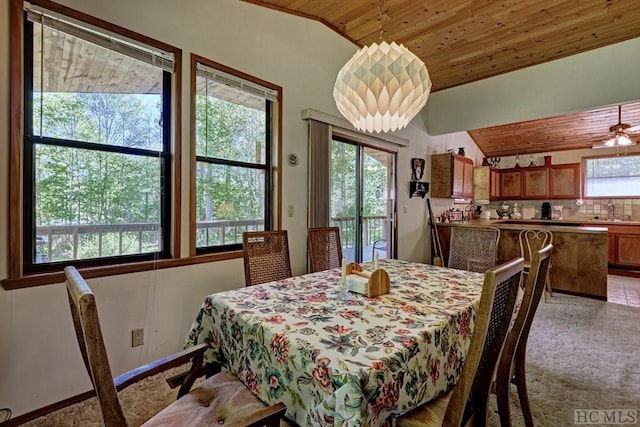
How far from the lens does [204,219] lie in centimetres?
251

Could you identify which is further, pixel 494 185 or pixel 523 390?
pixel 494 185

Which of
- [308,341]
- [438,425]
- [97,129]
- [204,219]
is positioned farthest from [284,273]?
[97,129]

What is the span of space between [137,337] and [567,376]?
3.00 metres

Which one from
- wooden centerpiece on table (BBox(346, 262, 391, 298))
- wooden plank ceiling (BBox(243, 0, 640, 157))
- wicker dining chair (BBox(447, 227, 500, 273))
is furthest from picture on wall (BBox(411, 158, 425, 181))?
wooden centerpiece on table (BBox(346, 262, 391, 298))

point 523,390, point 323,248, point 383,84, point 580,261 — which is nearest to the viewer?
point 523,390

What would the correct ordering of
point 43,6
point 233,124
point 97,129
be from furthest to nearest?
1. point 233,124
2. point 97,129
3. point 43,6

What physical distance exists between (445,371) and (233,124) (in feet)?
7.96

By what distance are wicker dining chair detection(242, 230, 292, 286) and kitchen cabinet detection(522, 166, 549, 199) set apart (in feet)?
20.9

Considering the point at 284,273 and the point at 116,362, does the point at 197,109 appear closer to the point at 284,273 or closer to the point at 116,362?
the point at 284,273

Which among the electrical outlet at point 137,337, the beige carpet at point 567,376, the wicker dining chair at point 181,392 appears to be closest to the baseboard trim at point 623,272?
the beige carpet at point 567,376

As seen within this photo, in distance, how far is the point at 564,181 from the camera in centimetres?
614

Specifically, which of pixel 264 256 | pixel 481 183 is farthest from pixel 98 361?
pixel 481 183

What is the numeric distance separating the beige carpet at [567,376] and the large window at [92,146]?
34.5 inches

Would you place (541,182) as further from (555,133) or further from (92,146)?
(92,146)
